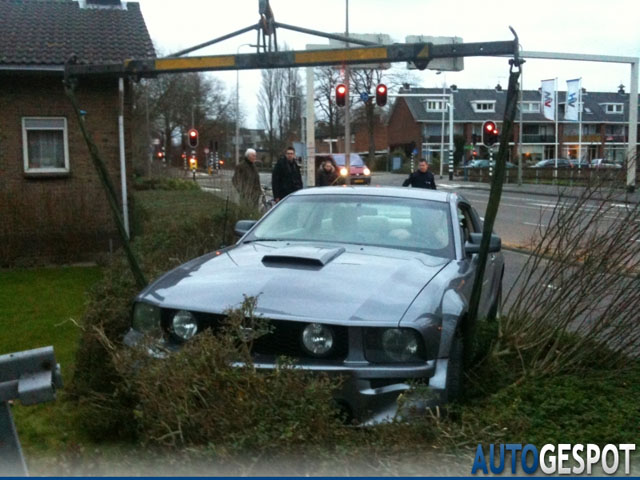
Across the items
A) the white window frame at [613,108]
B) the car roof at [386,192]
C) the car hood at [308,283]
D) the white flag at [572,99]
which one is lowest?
the car hood at [308,283]

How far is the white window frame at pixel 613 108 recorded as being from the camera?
313 feet

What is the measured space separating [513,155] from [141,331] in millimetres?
90735

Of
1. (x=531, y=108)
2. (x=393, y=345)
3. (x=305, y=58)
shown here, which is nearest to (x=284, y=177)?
(x=305, y=58)

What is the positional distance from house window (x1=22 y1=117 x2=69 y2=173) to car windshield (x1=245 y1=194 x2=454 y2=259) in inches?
379

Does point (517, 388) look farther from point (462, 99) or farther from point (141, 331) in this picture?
point (462, 99)

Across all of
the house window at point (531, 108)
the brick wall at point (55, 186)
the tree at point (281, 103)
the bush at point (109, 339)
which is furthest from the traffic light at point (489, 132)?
the house window at point (531, 108)

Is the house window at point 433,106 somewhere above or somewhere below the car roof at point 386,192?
above

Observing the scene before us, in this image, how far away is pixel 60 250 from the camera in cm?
1391

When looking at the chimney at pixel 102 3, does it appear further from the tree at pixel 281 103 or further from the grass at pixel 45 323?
the tree at pixel 281 103

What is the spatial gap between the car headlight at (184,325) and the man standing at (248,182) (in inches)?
289

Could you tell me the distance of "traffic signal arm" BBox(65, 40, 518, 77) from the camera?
5469 millimetres

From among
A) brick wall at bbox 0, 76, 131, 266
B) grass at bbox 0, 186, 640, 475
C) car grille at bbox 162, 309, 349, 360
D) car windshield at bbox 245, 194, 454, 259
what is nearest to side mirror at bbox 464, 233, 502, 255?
car windshield at bbox 245, 194, 454, 259

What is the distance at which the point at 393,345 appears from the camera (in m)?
4.48

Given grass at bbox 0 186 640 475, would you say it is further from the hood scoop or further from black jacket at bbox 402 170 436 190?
black jacket at bbox 402 170 436 190
